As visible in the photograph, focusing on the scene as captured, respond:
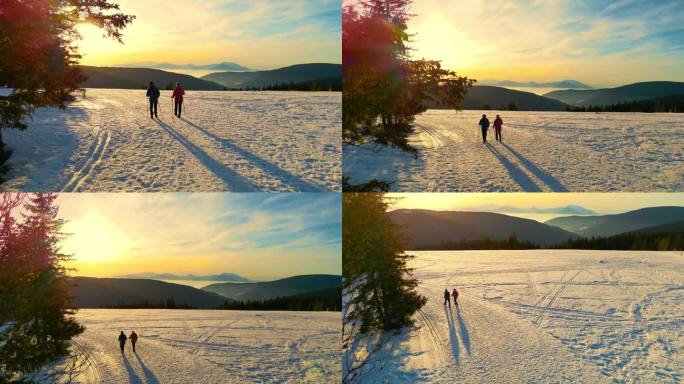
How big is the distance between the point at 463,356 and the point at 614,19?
5163 mm

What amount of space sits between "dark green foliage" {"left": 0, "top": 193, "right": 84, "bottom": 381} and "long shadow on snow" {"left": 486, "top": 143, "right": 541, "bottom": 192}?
5394 mm

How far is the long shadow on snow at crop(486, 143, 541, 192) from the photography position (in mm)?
5277

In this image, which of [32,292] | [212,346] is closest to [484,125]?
[32,292]

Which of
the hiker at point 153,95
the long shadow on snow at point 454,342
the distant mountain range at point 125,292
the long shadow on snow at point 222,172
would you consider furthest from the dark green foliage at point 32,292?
the long shadow on snow at point 454,342

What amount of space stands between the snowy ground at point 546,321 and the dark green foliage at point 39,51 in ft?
16.7

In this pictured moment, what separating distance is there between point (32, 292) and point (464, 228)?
5.67 metres

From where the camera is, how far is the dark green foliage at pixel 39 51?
5.32 metres

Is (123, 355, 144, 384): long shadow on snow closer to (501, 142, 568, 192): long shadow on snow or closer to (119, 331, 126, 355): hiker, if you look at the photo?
(119, 331, 126, 355): hiker

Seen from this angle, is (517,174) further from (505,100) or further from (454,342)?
(454,342)

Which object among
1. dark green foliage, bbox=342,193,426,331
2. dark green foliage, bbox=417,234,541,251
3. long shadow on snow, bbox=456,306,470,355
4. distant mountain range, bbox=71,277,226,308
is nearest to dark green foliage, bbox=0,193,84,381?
distant mountain range, bbox=71,277,226,308

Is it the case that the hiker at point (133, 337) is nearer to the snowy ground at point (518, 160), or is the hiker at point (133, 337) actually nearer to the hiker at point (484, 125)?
the snowy ground at point (518, 160)

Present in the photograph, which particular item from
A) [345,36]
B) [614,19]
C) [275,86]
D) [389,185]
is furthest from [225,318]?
[614,19]

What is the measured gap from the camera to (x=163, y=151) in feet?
19.6

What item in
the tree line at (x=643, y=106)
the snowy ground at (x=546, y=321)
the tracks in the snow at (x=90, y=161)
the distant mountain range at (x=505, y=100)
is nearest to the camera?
the tracks in the snow at (x=90, y=161)
